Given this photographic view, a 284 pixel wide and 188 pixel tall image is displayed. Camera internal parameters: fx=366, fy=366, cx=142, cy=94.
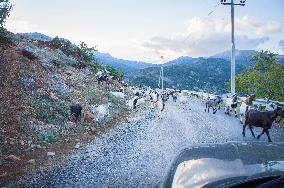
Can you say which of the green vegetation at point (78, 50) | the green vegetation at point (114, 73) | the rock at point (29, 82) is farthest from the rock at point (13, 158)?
the green vegetation at point (114, 73)

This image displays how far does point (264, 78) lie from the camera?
40.9 metres

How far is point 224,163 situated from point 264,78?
39.3m

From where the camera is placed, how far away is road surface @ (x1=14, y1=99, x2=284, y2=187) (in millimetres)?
9359

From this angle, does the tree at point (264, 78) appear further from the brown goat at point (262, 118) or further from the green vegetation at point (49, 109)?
the green vegetation at point (49, 109)

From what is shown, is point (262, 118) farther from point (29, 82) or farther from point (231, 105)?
point (29, 82)

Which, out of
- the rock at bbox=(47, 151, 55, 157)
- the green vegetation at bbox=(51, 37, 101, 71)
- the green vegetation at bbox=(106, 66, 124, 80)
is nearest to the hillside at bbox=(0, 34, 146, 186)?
the rock at bbox=(47, 151, 55, 157)

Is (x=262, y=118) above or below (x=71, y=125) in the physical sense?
above

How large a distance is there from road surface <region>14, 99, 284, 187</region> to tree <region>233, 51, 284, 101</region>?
2018cm

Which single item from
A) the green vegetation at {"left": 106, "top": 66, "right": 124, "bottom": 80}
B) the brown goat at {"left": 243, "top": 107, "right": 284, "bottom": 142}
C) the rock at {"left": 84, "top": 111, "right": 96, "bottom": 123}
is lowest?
the rock at {"left": 84, "top": 111, "right": 96, "bottom": 123}

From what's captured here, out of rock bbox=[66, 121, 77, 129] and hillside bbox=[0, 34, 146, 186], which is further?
rock bbox=[66, 121, 77, 129]

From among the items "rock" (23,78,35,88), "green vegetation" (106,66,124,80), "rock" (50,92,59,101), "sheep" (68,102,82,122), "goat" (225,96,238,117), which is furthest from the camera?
"green vegetation" (106,66,124,80)

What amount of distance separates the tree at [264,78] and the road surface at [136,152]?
20.2 meters

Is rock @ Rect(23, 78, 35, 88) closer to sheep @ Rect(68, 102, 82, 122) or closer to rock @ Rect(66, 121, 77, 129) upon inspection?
sheep @ Rect(68, 102, 82, 122)

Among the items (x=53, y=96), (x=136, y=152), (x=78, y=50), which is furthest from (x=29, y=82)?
(x=78, y=50)
